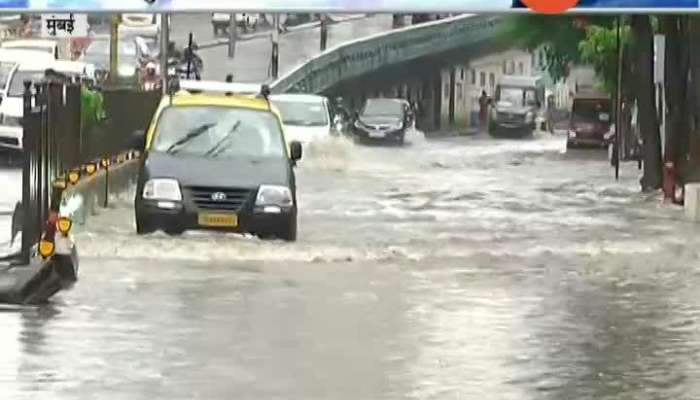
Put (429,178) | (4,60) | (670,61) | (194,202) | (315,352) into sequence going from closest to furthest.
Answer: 1. (315,352)
2. (194,202)
3. (670,61)
4. (429,178)
5. (4,60)

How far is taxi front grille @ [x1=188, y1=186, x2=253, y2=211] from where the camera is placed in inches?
783

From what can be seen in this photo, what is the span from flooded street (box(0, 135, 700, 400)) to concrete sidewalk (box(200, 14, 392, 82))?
1152 inches

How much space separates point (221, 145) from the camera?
830 inches

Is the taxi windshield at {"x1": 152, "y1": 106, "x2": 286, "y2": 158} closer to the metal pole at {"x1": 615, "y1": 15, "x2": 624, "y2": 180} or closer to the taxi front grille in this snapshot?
the taxi front grille

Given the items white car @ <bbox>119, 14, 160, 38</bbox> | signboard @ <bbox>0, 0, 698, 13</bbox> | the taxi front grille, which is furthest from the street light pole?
signboard @ <bbox>0, 0, 698, 13</bbox>

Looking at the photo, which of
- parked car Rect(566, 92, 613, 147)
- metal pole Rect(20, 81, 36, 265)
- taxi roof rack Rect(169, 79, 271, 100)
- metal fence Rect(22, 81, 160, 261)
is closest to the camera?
metal pole Rect(20, 81, 36, 265)

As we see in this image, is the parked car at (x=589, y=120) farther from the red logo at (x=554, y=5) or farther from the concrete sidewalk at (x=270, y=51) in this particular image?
the red logo at (x=554, y=5)

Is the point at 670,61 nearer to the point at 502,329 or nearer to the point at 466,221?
the point at 466,221

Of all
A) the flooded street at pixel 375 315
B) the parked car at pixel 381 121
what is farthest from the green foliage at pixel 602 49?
the flooded street at pixel 375 315

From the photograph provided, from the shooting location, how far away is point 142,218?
20.3 m

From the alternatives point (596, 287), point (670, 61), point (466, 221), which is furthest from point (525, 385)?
point (670, 61)

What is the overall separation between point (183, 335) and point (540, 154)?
1634 inches

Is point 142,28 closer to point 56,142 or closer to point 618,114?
point 618,114

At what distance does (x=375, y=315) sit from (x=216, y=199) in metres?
5.60
